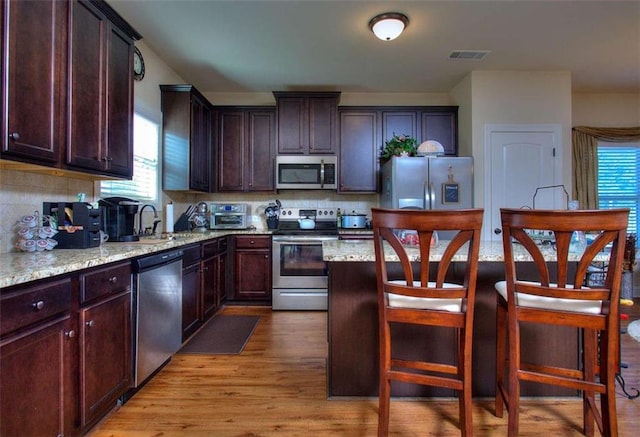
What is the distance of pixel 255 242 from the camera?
150 inches

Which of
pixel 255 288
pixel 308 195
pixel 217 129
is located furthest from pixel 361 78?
pixel 255 288

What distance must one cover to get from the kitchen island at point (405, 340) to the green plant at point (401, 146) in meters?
2.05

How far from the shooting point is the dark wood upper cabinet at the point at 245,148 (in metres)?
4.11

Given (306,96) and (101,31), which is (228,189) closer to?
(306,96)

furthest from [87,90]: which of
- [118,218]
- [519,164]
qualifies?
[519,164]

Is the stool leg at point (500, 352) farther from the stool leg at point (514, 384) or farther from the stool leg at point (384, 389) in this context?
the stool leg at point (384, 389)

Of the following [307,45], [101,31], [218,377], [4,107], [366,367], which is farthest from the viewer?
[307,45]

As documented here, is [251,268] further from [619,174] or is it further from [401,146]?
[619,174]

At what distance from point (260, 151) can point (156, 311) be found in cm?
254

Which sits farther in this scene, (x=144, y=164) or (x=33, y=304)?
(x=144, y=164)

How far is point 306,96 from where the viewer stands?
13.2 ft

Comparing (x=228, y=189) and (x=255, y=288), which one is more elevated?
(x=228, y=189)

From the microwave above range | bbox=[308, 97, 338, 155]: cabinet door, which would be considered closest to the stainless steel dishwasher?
the microwave above range

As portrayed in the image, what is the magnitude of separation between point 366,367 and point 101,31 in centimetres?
270
